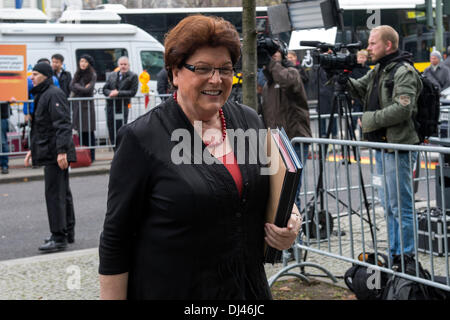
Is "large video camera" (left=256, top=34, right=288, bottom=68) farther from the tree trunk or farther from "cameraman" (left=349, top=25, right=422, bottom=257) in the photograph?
the tree trunk

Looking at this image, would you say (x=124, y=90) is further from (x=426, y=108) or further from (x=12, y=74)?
(x=426, y=108)

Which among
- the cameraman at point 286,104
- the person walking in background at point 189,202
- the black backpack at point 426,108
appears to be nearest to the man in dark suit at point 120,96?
the cameraman at point 286,104

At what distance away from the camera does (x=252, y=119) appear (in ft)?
9.07

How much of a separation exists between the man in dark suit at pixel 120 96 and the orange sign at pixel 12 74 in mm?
1796

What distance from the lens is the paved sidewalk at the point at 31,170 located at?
40.1 ft

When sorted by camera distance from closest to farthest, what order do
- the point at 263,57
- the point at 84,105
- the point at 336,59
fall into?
the point at 336,59
the point at 263,57
the point at 84,105

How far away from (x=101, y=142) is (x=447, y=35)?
14180 mm

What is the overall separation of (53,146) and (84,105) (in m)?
6.51

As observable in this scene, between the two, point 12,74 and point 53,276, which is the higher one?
point 12,74

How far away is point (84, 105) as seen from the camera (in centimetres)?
1368

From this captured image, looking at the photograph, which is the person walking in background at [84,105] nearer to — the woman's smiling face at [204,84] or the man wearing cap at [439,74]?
the man wearing cap at [439,74]

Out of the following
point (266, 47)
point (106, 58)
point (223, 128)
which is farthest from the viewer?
point (106, 58)

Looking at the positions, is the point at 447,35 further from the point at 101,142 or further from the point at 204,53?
the point at 204,53

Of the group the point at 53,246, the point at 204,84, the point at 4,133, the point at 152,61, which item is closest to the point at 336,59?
the point at 53,246
